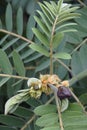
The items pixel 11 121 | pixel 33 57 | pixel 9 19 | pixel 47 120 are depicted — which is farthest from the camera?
pixel 9 19

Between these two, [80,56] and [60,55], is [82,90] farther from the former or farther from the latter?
[60,55]

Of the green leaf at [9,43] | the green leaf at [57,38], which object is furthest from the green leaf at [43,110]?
the green leaf at [9,43]

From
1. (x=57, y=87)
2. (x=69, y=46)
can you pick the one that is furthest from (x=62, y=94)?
(x=69, y=46)

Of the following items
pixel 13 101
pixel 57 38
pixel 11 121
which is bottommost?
pixel 11 121

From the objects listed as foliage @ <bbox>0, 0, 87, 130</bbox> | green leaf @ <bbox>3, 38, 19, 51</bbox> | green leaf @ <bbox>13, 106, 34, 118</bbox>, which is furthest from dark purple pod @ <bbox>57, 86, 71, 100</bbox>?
green leaf @ <bbox>3, 38, 19, 51</bbox>

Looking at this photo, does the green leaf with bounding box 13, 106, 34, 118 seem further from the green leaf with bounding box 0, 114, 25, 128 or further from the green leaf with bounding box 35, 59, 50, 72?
the green leaf with bounding box 35, 59, 50, 72

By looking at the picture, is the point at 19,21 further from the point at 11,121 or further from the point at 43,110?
the point at 43,110

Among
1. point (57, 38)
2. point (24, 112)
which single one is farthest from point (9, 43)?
point (57, 38)
